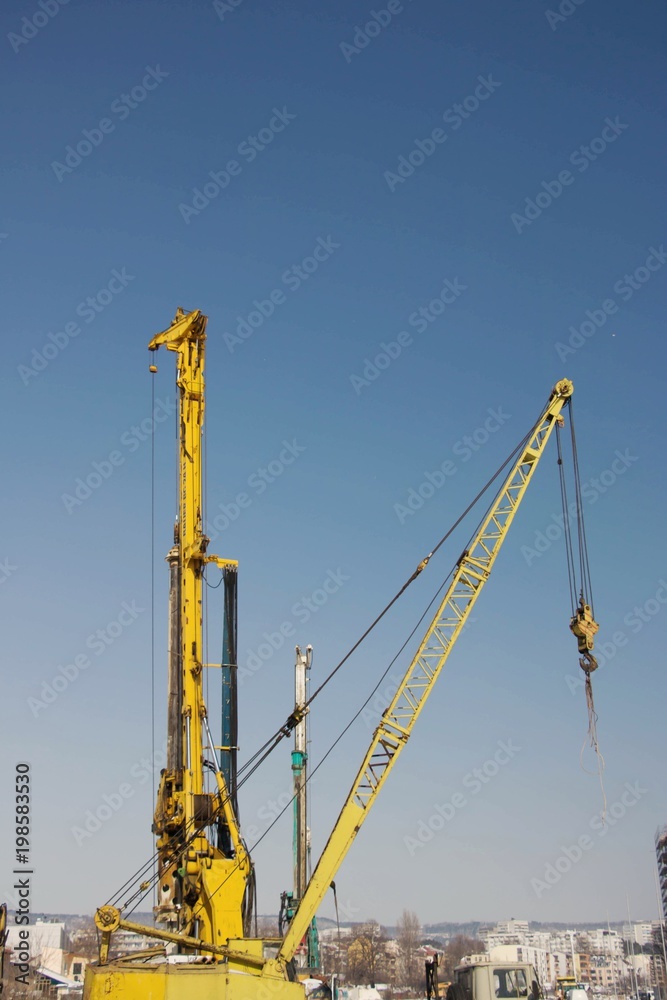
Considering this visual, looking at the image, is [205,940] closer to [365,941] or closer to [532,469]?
[532,469]

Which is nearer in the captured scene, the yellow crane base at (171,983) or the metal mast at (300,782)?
the yellow crane base at (171,983)

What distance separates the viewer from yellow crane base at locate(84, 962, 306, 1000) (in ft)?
73.8

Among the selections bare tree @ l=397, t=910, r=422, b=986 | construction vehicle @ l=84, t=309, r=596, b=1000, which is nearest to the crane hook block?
construction vehicle @ l=84, t=309, r=596, b=1000

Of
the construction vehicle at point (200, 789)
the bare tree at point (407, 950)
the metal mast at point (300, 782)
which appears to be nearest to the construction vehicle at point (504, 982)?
the construction vehicle at point (200, 789)

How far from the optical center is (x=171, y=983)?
22.5 meters

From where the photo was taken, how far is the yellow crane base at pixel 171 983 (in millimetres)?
22484

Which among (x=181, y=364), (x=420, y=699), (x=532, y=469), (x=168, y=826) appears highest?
(x=181, y=364)

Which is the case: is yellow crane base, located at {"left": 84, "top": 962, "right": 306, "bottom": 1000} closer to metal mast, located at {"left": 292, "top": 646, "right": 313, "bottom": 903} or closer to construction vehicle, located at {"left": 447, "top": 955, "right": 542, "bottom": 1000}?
construction vehicle, located at {"left": 447, "top": 955, "right": 542, "bottom": 1000}

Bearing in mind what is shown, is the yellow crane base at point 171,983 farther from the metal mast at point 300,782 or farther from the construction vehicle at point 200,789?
the metal mast at point 300,782

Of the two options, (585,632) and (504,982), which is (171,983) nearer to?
(504,982)

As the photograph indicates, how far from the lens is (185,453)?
35219 millimetres

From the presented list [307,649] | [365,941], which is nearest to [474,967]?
[307,649]

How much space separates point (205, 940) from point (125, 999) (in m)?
7.75

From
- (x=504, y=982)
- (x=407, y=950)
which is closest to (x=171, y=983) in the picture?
(x=504, y=982)
